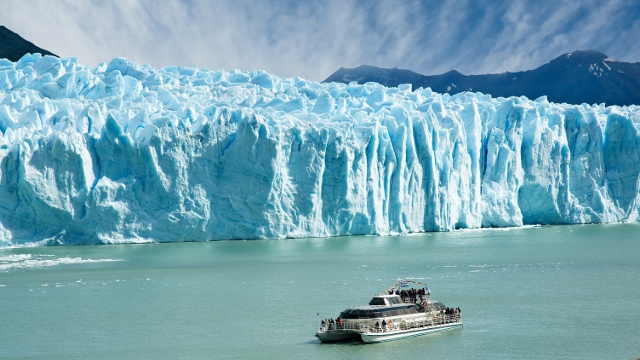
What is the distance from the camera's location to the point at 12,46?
67438 mm

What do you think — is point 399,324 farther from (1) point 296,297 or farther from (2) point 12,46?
(2) point 12,46

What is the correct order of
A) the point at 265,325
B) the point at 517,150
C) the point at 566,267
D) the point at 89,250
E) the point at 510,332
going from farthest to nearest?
1. the point at 517,150
2. the point at 89,250
3. the point at 566,267
4. the point at 265,325
5. the point at 510,332

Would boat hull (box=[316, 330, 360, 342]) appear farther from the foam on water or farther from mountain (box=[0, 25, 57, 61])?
mountain (box=[0, 25, 57, 61])

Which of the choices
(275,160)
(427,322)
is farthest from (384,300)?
(275,160)

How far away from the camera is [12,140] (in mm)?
27953

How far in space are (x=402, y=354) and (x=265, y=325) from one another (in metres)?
3.06

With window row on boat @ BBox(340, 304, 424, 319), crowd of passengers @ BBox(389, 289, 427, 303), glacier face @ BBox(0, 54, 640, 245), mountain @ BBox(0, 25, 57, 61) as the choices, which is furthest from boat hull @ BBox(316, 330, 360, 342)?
mountain @ BBox(0, 25, 57, 61)

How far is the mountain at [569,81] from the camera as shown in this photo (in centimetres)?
7438

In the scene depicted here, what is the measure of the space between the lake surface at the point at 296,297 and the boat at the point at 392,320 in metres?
0.19

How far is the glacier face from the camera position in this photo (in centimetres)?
2783

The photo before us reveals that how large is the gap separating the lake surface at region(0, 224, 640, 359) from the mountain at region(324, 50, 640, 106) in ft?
165

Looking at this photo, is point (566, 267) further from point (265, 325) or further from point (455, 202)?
point (455, 202)

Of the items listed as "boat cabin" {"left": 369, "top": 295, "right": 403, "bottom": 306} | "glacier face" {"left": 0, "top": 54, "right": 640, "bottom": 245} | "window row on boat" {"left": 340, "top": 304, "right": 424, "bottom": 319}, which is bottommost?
"window row on boat" {"left": 340, "top": 304, "right": 424, "bottom": 319}

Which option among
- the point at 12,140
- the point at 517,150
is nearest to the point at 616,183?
the point at 517,150
